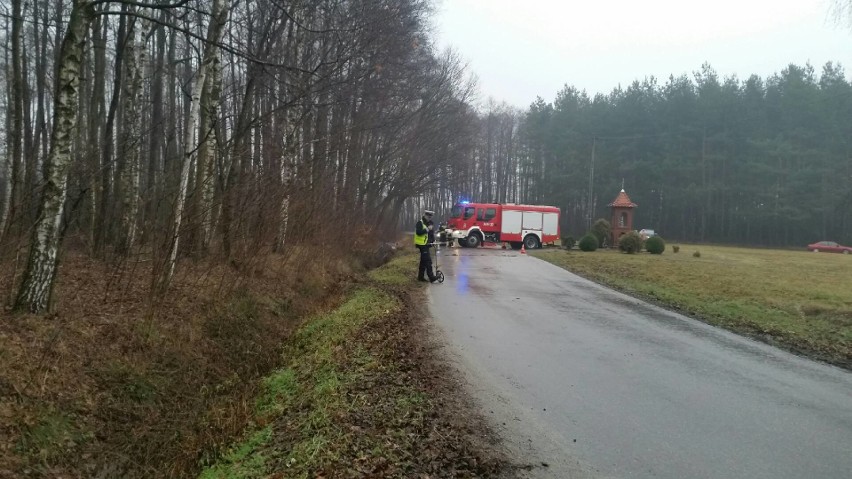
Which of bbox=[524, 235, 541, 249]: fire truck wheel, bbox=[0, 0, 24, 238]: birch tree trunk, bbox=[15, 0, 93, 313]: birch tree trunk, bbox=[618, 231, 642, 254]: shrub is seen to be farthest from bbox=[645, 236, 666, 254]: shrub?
bbox=[15, 0, 93, 313]: birch tree trunk

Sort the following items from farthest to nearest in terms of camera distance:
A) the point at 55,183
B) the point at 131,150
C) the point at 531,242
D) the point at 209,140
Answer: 1. the point at 531,242
2. the point at 209,140
3. the point at 131,150
4. the point at 55,183

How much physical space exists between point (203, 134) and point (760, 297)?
Answer: 14.3 metres

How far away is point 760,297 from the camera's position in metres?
13.8

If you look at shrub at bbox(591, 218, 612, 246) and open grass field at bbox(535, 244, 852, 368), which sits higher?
shrub at bbox(591, 218, 612, 246)

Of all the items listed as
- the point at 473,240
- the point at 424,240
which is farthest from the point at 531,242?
the point at 424,240

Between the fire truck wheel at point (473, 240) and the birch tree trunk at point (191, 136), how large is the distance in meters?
22.6

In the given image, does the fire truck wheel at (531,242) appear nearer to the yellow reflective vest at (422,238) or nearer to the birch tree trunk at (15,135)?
the yellow reflective vest at (422,238)

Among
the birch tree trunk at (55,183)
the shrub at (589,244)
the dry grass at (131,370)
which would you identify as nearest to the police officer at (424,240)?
the dry grass at (131,370)

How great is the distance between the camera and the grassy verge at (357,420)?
14.2 ft

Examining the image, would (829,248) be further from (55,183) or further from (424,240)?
(55,183)

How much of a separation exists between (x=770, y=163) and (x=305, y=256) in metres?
57.3

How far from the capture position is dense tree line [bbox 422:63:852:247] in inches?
2176

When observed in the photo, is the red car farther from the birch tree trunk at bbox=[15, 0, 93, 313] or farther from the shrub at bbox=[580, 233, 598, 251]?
the birch tree trunk at bbox=[15, 0, 93, 313]

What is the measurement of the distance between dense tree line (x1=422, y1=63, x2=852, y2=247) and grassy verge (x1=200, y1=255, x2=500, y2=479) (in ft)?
136
